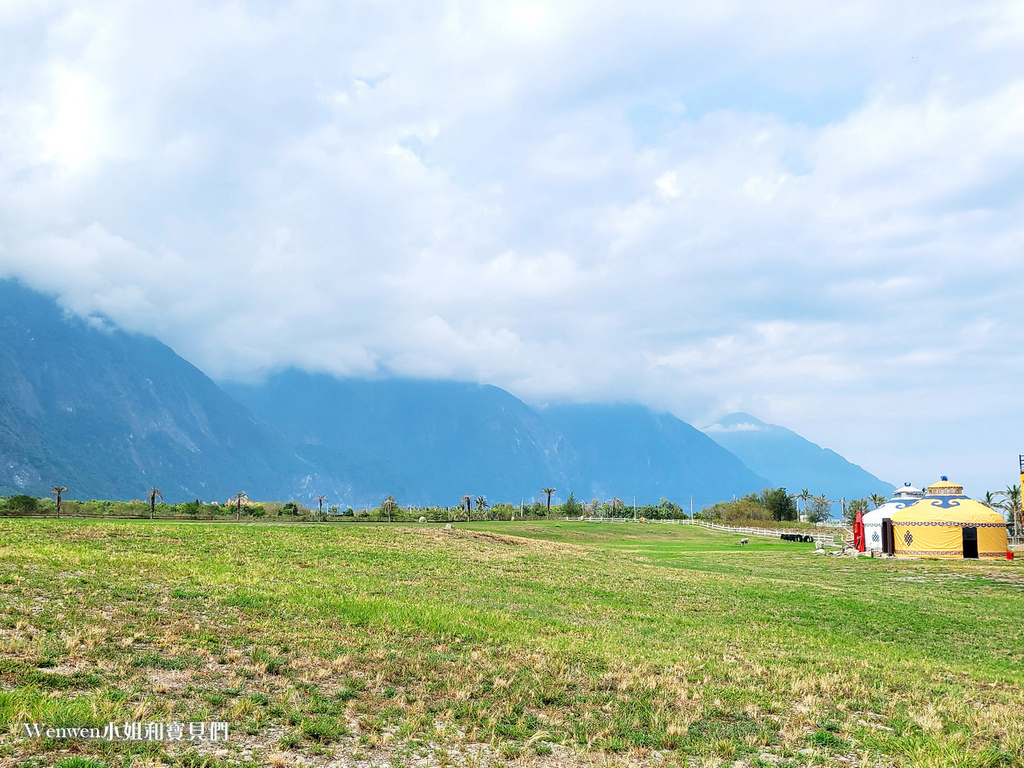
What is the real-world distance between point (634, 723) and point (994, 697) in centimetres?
800

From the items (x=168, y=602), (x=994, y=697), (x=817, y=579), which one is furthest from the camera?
(x=817, y=579)

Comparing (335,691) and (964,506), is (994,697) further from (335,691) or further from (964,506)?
(964,506)

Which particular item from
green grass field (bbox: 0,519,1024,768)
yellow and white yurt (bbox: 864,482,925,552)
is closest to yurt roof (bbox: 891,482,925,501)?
yellow and white yurt (bbox: 864,482,925,552)

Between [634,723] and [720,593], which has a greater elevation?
[634,723]

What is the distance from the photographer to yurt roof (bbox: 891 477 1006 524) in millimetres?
61812

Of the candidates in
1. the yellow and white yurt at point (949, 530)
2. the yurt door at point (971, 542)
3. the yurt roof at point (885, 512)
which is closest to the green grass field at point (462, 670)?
the yellow and white yurt at point (949, 530)

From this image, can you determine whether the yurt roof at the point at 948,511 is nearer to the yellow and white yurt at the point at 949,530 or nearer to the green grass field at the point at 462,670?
the yellow and white yurt at the point at 949,530

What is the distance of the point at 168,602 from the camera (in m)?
15.4

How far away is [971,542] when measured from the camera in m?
61.0

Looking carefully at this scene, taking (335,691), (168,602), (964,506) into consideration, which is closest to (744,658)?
(335,691)

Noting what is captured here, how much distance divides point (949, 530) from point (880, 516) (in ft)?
23.5

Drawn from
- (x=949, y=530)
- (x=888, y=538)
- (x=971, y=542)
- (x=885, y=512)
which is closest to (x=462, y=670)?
(x=888, y=538)

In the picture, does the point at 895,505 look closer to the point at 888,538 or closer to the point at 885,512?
the point at 885,512

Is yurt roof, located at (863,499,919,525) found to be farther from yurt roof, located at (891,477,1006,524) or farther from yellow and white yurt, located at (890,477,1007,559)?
yellow and white yurt, located at (890,477,1007,559)
